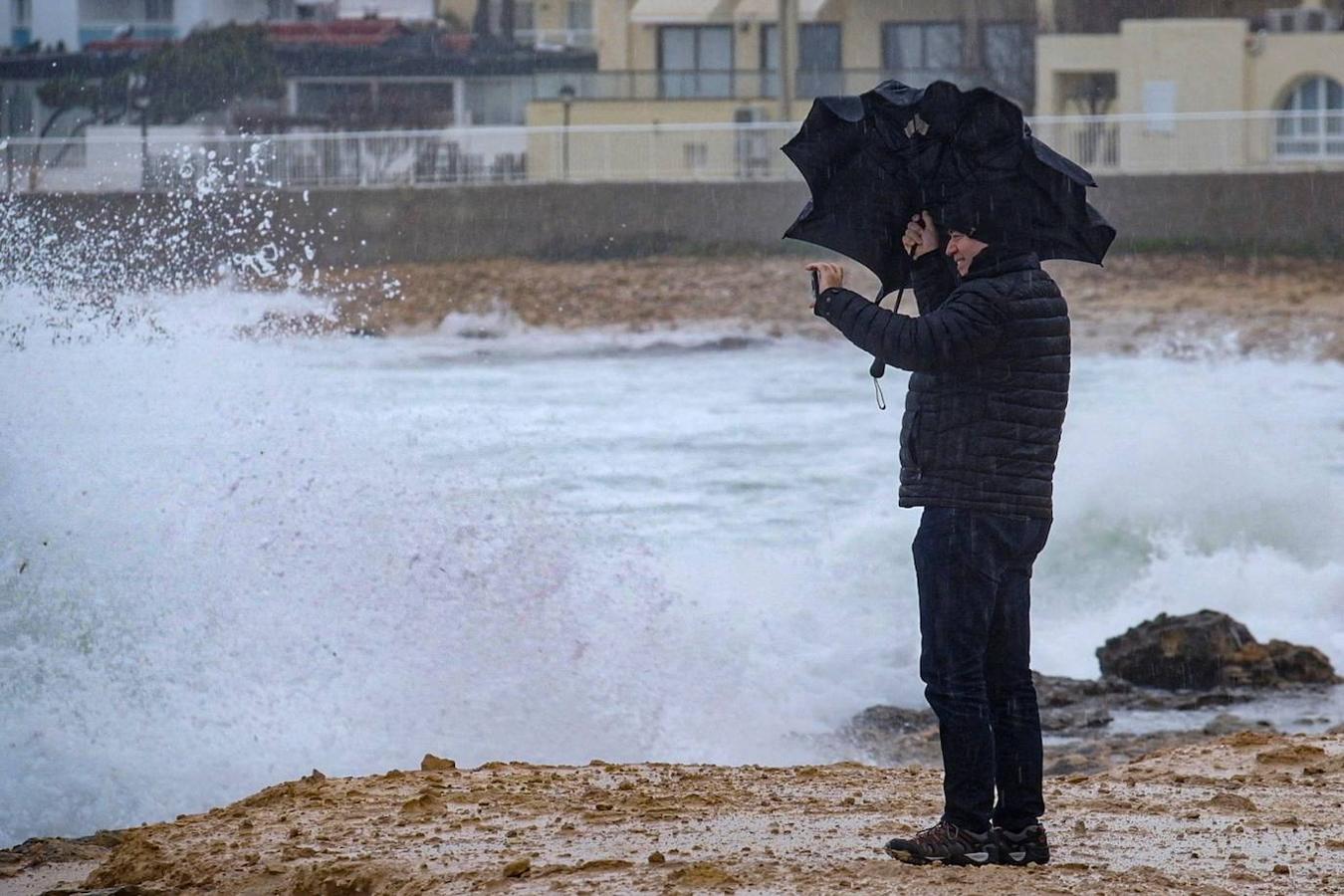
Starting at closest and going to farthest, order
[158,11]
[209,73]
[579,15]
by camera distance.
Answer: [209,73]
[579,15]
[158,11]

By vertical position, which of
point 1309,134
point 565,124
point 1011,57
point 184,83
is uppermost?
point 1011,57

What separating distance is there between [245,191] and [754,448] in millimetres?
17381

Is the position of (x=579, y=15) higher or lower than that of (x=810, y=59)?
higher

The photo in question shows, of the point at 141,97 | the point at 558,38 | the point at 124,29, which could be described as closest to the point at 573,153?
the point at 558,38

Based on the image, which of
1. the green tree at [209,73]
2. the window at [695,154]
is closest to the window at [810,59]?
the window at [695,154]

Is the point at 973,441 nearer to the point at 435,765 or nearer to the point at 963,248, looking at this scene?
the point at 963,248

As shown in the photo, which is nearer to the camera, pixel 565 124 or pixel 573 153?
pixel 573 153

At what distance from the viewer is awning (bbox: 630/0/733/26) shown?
45469 millimetres

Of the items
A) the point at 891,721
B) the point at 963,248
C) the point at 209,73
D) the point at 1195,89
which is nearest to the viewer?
the point at 963,248

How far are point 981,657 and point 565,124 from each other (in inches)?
1529

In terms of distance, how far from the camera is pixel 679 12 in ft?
149

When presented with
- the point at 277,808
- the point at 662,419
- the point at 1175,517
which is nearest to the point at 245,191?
the point at 662,419

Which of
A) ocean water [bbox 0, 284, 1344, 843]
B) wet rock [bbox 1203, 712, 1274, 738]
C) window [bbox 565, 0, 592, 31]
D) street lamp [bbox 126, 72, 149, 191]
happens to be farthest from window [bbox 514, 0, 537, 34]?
wet rock [bbox 1203, 712, 1274, 738]

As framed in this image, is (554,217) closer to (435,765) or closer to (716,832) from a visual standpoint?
(435,765)
